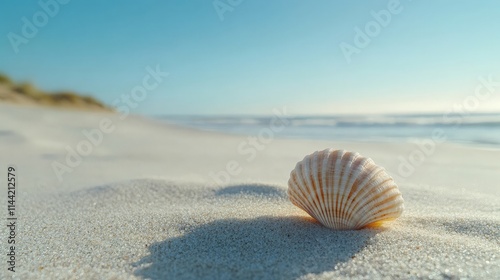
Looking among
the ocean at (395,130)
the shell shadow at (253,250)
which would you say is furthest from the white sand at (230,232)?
the ocean at (395,130)

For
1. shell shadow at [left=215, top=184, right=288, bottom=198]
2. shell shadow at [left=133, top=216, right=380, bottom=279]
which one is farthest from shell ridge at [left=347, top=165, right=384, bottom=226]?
shell shadow at [left=215, top=184, right=288, bottom=198]

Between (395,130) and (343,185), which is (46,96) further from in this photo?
(343,185)

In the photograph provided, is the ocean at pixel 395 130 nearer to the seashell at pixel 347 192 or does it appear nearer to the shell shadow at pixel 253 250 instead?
the seashell at pixel 347 192

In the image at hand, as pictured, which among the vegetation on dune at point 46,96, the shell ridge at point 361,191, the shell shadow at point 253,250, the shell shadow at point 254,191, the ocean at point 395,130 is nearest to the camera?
the shell shadow at point 253,250

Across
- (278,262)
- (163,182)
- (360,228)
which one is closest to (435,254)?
(360,228)

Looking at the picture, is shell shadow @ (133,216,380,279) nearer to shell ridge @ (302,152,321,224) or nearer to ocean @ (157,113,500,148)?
shell ridge @ (302,152,321,224)

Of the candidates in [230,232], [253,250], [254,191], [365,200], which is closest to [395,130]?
[254,191]
